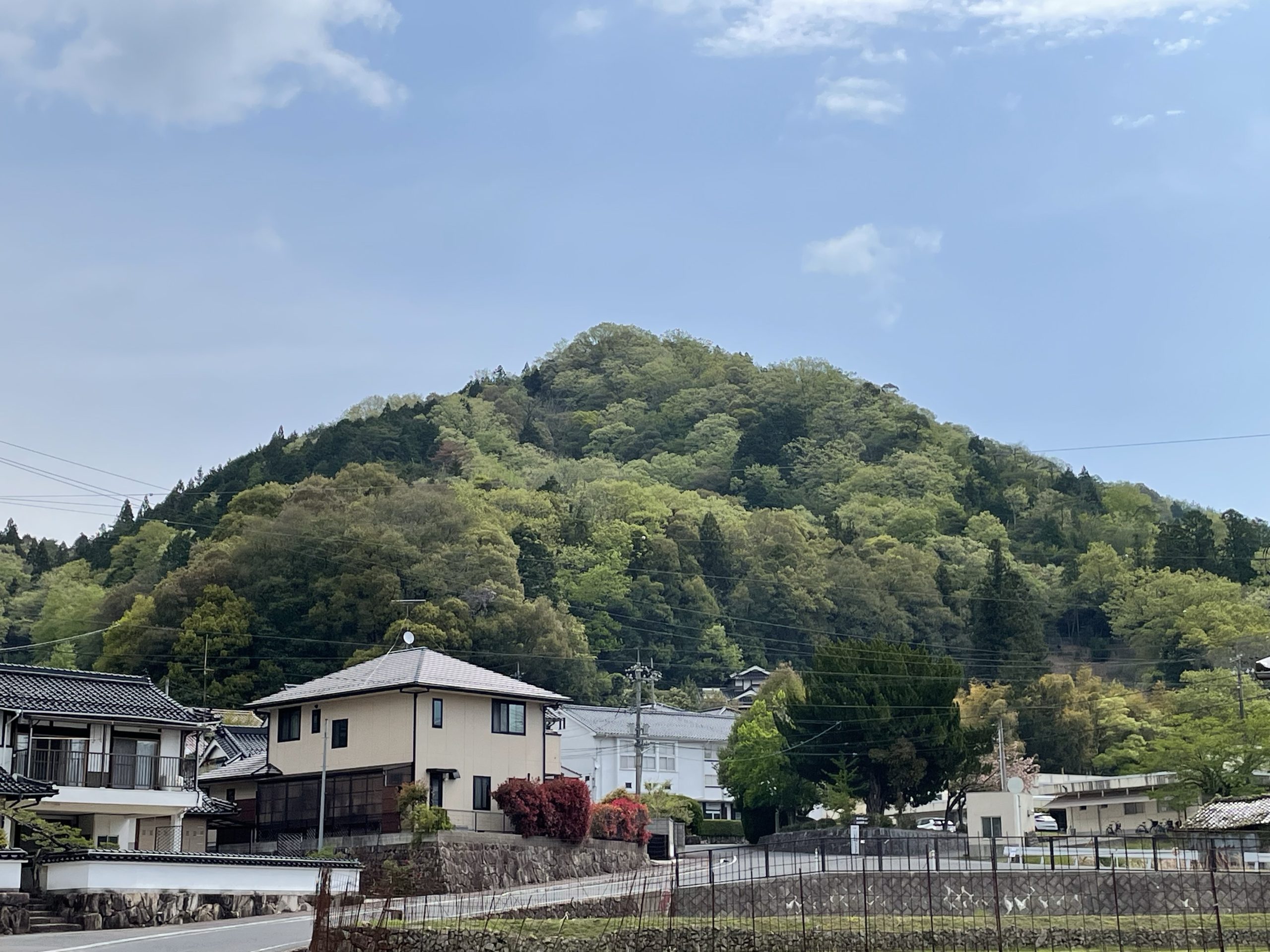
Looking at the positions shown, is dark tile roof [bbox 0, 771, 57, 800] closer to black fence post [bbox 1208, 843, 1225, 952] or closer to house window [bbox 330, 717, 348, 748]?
house window [bbox 330, 717, 348, 748]

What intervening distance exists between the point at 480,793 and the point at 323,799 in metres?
4.77

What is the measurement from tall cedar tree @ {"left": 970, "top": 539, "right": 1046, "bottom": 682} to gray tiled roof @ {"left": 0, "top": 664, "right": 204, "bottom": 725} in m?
60.9

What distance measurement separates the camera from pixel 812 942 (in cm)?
2412

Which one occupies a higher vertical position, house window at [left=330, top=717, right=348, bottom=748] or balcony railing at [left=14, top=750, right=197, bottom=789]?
house window at [left=330, top=717, right=348, bottom=748]

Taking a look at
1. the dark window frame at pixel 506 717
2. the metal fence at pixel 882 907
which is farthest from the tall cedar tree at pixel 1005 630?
the metal fence at pixel 882 907

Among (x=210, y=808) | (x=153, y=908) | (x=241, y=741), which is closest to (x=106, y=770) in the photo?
(x=210, y=808)

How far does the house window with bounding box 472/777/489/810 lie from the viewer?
4541 centimetres

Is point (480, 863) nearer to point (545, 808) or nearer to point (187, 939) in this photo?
point (545, 808)

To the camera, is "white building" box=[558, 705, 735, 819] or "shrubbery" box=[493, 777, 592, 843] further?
"white building" box=[558, 705, 735, 819]

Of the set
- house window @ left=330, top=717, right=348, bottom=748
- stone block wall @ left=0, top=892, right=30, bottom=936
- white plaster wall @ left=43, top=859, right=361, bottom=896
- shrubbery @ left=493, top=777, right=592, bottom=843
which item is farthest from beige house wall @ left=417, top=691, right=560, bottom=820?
stone block wall @ left=0, top=892, right=30, bottom=936

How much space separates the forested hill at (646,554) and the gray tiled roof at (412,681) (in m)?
27.1

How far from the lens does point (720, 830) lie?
213 feet

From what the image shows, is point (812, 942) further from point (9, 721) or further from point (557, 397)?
point (557, 397)

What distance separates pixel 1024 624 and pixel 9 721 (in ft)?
230
